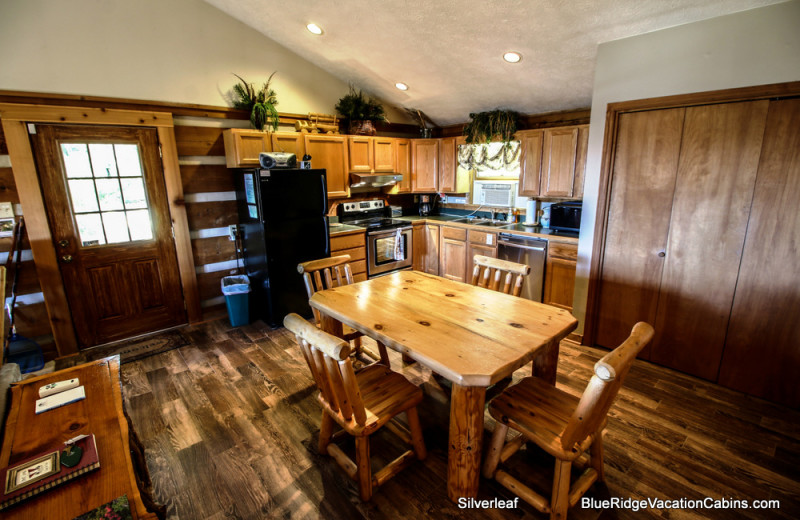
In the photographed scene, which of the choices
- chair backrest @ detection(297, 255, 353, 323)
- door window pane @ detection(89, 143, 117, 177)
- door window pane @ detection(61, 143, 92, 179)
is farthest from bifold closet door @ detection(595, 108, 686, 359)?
door window pane @ detection(61, 143, 92, 179)

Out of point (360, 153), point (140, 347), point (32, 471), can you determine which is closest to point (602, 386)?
point (32, 471)

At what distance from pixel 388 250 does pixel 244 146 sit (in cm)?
200

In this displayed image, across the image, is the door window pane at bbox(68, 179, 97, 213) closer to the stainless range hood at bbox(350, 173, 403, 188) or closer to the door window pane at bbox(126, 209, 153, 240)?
the door window pane at bbox(126, 209, 153, 240)

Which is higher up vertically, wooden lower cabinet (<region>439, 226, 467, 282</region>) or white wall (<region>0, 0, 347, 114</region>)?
white wall (<region>0, 0, 347, 114</region>)

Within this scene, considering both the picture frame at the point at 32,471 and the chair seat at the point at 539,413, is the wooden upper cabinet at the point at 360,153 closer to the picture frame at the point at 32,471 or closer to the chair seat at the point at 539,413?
the chair seat at the point at 539,413

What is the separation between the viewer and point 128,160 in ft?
10.8

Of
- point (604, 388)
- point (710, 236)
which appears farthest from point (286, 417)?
point (710, 236)

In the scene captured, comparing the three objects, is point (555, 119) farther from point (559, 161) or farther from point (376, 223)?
point (376, 223)

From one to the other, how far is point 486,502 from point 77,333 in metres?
3.63

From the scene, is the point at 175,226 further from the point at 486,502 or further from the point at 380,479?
the point at 486,502

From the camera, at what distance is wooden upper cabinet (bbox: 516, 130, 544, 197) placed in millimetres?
3877

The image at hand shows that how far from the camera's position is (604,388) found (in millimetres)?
1290

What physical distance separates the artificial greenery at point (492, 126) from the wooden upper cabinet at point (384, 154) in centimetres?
98

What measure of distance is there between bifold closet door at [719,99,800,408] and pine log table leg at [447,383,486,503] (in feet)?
7.18
